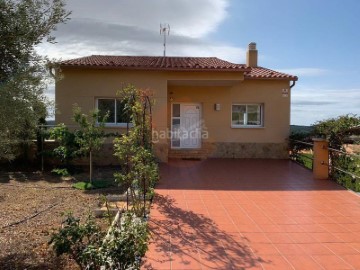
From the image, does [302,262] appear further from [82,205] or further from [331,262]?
[82,205]

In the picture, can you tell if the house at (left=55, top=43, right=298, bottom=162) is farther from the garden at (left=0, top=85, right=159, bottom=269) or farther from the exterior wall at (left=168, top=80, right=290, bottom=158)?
the garden at (left=0, top=85, right=159, bottom=269)

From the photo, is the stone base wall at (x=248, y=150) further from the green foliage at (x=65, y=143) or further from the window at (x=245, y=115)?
the green foliage at (x=65, y=143)

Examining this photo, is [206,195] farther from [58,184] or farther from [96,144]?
[58,184]

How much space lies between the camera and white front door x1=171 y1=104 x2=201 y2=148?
16297 mm

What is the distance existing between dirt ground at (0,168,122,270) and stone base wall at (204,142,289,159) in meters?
5.48

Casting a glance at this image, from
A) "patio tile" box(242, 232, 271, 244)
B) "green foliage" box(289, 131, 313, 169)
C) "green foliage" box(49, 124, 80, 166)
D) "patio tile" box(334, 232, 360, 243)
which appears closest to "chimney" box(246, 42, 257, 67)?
"green foliage" box(289, 131, 313, 169)

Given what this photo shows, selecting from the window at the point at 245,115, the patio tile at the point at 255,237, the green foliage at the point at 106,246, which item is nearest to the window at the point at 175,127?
the window at the point at 245,115

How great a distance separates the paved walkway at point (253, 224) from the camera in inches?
184

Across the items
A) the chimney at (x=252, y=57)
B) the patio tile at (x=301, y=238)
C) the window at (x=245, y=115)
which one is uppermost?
the chimney at (x=252, y=57)

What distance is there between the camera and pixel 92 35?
1226cm

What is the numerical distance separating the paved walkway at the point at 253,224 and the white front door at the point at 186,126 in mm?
5480

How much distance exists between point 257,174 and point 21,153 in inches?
381

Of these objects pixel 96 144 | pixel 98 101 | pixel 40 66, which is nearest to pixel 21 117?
pixel 40 66

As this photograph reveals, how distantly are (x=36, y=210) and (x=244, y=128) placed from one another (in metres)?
10.9
